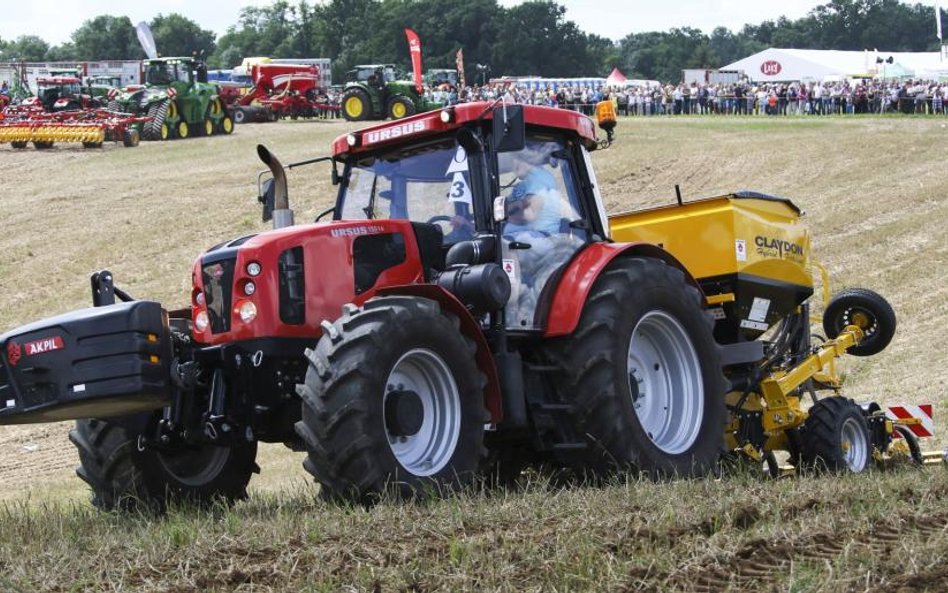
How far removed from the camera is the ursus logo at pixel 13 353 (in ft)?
22.2

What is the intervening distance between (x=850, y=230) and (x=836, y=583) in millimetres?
17044

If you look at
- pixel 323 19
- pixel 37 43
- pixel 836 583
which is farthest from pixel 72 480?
pixel 37 43

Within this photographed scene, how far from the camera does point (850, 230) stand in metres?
20.8

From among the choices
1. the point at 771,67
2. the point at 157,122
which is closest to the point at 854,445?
the point at 157,122

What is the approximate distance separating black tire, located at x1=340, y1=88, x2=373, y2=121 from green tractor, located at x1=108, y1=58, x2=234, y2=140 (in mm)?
4699

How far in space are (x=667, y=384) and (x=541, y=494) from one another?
192 centimetres

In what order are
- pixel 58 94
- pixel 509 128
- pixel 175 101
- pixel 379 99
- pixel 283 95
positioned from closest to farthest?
pixel 509 128 → pixel 175 101 → pixel 58 94 → pixel 379 99 → pixel 283 95

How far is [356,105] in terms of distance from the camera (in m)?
42.8

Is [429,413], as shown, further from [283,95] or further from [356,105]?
[283,95]

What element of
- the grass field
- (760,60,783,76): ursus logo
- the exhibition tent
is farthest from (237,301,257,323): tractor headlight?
(760,60,783,76): ursus logo

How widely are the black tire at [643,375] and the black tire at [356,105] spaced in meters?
35.0

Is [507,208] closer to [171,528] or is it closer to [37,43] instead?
[171,528]

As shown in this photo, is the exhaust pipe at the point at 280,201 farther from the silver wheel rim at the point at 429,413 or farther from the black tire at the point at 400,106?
the black tire at the point at 400,106

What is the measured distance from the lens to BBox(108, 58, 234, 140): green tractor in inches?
1480
